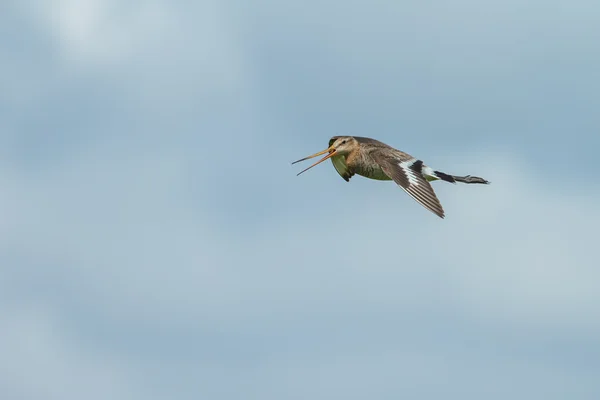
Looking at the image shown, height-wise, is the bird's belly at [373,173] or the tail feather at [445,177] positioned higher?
the bird's belly at [373,173]

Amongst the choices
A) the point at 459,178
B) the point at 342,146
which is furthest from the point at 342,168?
the point at 459,178

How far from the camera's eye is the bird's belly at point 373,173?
28.8 m

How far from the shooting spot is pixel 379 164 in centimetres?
2839

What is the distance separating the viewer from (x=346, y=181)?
3003 cm

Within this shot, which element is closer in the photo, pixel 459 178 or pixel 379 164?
pixel 379 164

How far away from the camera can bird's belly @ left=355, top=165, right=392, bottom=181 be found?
28.8 m

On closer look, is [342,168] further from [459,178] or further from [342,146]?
[459,178]

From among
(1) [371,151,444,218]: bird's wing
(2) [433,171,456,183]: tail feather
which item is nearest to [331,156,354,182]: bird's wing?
(1) [371,151,444,218]: bird's wing

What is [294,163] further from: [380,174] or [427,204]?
[427,204]

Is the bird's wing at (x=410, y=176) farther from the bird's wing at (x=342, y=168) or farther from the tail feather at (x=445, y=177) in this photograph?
the bird's wing at (x=342, y=168)

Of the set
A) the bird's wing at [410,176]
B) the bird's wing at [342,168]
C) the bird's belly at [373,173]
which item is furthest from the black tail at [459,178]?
the bird's wing at [342,168]

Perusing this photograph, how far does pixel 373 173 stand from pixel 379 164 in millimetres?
619

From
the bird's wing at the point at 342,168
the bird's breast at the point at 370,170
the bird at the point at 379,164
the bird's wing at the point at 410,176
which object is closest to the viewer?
the bird's wing at the point at 410,176

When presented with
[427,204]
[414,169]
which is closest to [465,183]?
[414,169]
